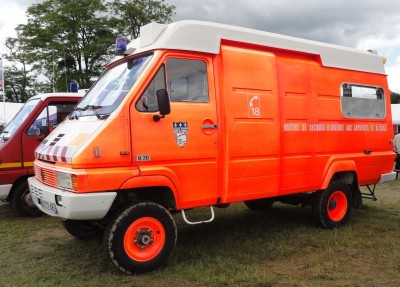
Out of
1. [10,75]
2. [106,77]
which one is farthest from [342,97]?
[10,75]

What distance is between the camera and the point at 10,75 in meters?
43.5

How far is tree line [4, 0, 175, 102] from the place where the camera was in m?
26.4

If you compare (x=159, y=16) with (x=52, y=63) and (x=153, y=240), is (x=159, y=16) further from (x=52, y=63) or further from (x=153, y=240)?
(x=153, y=240)

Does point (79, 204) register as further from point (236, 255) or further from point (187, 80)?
point (236, 255)

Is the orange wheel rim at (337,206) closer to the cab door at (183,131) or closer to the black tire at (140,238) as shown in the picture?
the cab door at (183,131)

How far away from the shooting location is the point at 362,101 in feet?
23.4

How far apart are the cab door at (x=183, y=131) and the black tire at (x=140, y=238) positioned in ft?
1.15

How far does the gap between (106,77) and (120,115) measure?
128 cm

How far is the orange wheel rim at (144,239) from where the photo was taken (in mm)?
4605

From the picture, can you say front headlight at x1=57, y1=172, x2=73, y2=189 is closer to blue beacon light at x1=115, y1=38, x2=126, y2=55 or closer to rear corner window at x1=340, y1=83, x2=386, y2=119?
blue beacon light at x1=115, y1=38, x2=126, y2=55

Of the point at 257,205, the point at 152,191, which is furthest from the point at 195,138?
the point at 257,205

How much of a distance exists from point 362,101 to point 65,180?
514cm

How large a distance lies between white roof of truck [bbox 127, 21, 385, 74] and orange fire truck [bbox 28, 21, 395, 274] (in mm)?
15

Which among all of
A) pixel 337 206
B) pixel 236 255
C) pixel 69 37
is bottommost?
pixel 236 255
